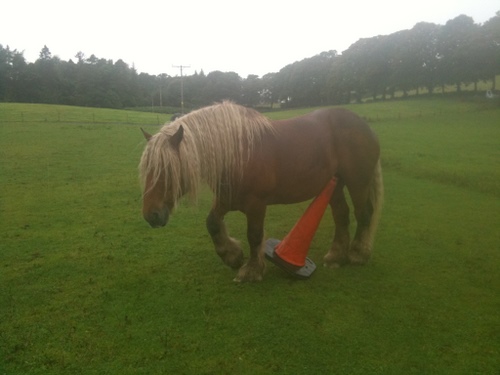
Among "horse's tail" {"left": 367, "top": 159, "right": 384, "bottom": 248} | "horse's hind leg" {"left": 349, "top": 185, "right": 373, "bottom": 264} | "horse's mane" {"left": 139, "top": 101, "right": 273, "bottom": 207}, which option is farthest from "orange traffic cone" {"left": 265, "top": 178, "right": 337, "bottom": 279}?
"horse's mane" {"left": 139, "top": 101, "right": 273, "bottom": 207}

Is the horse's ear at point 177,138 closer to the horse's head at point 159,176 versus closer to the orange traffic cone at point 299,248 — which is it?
the horse's head at point 159,176

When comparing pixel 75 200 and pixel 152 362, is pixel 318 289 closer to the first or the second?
pixel 152 362

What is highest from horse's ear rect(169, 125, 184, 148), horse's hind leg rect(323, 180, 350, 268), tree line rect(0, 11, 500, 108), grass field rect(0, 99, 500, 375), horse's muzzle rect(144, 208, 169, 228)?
tree line rect(0, 11, 500, 108)

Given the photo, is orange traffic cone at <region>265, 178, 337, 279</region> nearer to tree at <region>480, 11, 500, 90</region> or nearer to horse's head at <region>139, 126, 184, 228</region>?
horse's head at <region>139, 126, 184, 228</region>

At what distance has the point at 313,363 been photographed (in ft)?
10.0

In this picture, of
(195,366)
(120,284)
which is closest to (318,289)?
(195,366)

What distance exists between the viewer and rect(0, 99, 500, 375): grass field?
309cm

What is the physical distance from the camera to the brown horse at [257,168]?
377cm

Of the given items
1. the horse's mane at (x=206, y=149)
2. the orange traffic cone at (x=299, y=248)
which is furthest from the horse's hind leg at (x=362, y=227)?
the horse's mane at (x=206, y=149)

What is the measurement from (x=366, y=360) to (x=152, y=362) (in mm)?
1656

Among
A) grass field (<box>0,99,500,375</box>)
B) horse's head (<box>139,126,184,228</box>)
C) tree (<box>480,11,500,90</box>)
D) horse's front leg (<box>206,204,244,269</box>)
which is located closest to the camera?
grass field (<box>0,99,500,375</box>)

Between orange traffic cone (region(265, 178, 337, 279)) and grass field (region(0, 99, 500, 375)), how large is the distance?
0.53ft

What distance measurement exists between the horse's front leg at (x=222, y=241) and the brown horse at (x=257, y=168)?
11 millimetres

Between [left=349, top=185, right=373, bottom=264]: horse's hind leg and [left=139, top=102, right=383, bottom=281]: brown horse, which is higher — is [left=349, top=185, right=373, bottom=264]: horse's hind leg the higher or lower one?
the lower one
